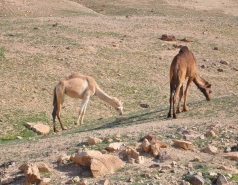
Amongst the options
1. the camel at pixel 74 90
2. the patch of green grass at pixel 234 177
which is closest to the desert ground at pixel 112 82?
the patch of green grass at pixel 234 177

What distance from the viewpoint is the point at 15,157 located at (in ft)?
31.8

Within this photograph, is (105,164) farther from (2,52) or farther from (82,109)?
(2,52)

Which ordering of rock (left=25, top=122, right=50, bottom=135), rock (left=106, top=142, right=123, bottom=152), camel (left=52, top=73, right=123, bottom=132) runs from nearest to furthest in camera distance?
1. rock (left=106, top=142, right=123, bottom=152)
2. rock (left=25, top=122, right=50, bottom=135)
3. camel (left=52, top=73, right=123, bottom=132)

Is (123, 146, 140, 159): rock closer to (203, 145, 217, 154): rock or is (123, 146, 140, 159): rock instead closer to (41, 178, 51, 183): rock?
(203, 145, 217, 154): rock

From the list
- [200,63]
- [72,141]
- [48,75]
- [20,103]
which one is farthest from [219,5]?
Result: [72,141]

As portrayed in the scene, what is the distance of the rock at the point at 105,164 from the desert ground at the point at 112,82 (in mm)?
154

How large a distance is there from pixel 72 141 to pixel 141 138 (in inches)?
61.0

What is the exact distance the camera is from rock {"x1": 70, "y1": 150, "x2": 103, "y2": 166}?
8.21 metres

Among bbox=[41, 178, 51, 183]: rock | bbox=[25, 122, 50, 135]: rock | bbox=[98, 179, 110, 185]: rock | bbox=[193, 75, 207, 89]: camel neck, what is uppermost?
bbox=[98, 179, 110, 185]: rock

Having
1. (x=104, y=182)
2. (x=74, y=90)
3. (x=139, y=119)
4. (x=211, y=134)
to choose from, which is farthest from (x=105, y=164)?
(x=74, y=90)

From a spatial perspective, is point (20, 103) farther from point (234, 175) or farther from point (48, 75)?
point (234, 175)

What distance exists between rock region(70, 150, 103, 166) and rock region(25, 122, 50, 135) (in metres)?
7.08

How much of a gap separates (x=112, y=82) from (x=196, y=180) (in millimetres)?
13364

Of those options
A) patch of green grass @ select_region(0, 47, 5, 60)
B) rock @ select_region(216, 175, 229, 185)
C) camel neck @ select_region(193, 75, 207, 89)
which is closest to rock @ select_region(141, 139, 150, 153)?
rock @ select_region(216, 175, 229, 185)
